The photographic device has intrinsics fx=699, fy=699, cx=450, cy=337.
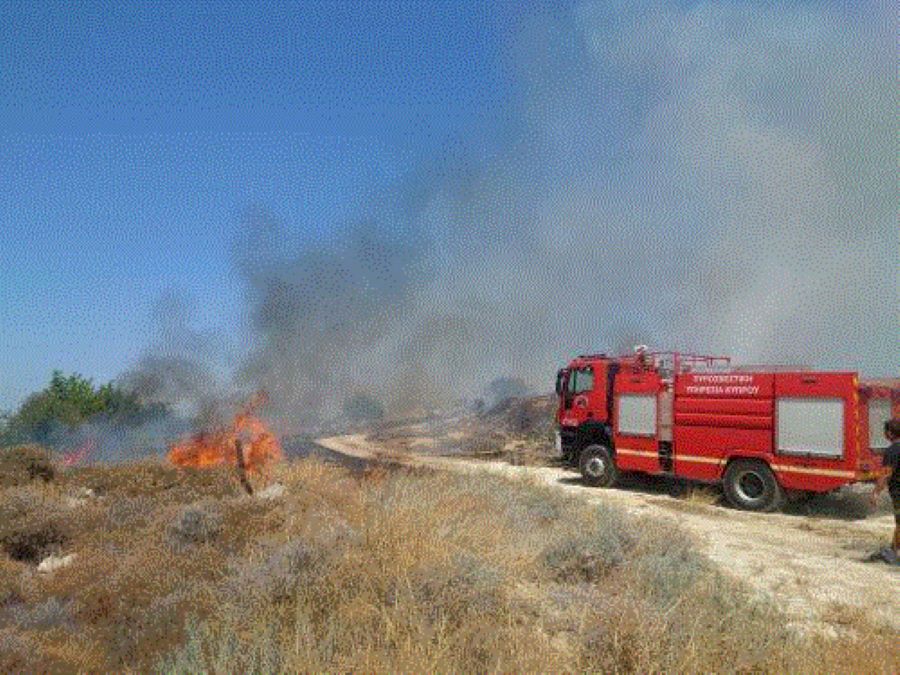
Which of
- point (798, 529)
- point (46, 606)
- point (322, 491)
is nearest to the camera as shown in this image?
point (46, 606)

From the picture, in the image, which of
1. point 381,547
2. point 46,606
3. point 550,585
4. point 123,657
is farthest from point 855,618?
point 46,606

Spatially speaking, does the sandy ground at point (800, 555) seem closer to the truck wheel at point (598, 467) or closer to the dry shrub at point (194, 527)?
the truck wheel at point (598, 467)

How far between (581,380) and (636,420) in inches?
78.1

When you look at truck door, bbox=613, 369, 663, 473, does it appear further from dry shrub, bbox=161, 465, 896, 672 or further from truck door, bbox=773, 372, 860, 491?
dry shrub, bbox=161, 465, 896, 672

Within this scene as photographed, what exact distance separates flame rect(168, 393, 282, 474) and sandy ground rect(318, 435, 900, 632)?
5937 millimetres

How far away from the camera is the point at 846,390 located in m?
12.4

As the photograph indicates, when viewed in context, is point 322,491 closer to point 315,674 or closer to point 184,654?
point 184,654

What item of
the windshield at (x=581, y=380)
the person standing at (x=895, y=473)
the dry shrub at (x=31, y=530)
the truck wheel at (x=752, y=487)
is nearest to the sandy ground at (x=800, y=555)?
the truck wheel at (x=752, y=487)

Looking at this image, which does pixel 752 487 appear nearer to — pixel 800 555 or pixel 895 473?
pixel 800 555

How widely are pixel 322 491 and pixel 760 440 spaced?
28.1 ft

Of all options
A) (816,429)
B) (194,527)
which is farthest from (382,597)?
(816,429)

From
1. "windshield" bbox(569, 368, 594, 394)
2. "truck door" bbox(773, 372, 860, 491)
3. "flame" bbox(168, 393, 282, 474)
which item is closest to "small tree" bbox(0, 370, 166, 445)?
"flame" bbox(168, 393, 282, 474)

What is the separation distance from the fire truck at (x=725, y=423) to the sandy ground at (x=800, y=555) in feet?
2.33

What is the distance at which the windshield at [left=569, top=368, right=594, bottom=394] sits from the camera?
17.1 metres
